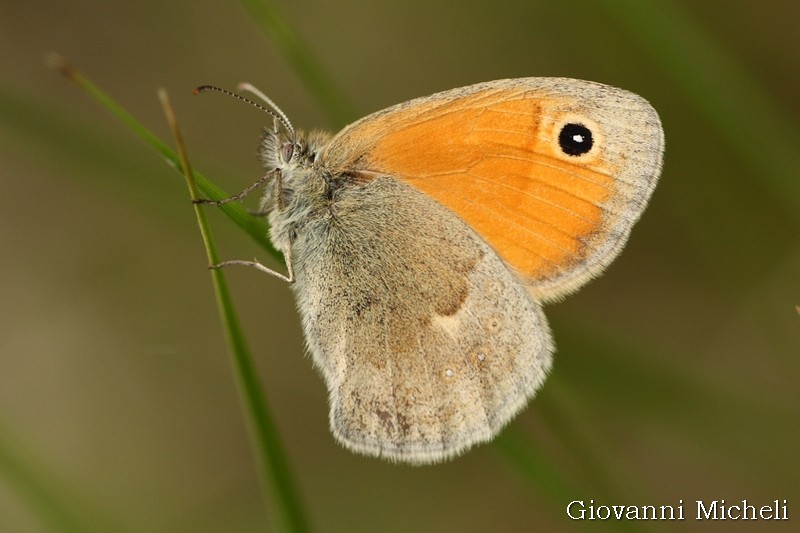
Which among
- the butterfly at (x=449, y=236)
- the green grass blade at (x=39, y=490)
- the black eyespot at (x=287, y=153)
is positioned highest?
the black eyespot at (x=287, y=153)

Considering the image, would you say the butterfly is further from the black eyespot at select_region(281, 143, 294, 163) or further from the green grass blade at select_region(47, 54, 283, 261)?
the green grass blade at select_region(47, 54, 283, 261)

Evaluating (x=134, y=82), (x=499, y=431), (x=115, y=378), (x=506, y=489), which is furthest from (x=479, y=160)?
(x=134, y=82)

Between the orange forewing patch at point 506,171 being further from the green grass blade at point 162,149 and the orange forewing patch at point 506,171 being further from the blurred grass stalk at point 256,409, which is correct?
the blurred grass stalk at point 256,409

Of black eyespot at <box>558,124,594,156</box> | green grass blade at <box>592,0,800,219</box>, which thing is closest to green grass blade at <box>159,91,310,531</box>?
black eyespot at <box>558,124,594,156</box>

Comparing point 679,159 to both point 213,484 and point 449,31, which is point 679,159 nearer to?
point 449,31

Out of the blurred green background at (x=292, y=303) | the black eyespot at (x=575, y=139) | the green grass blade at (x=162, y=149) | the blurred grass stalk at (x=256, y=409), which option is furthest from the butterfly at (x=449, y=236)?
the blurred grass stalk at (x=256, y=409)
